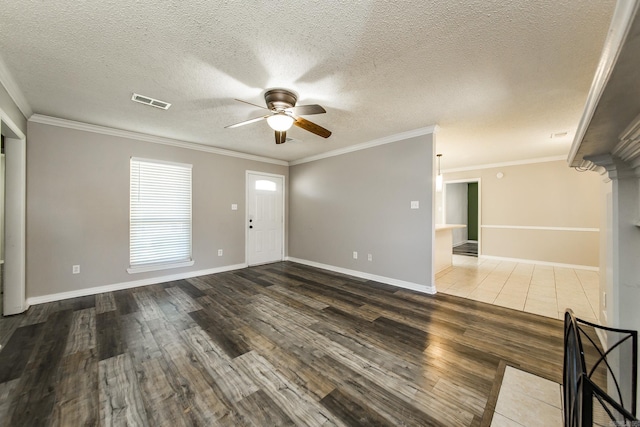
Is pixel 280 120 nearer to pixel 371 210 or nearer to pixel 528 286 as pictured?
pixel 371 210

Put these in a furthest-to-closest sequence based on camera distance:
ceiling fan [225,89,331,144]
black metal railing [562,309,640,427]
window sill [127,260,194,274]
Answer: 1. window sill [127,260,194,274]
2. ceiling fan [225,89,331,144]
3. black metal railing [562,309,640,427]

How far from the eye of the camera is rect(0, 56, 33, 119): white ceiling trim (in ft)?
7.06

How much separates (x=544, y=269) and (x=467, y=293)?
2.78 metres

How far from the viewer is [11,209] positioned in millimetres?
Answer: 2850

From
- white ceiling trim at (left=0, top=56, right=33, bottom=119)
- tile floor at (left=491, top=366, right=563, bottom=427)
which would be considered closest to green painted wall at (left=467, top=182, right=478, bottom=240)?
tile floor at (left=491, top=366, right=563, bottom=427)

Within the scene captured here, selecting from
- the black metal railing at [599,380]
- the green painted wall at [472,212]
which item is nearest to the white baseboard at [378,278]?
the black metal railing at [599,380]

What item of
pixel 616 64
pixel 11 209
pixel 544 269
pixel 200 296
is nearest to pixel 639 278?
pixel 616 64

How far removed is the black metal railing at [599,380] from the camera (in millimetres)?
710

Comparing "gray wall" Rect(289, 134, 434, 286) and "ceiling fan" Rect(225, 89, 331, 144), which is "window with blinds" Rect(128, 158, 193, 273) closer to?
"gray wall" Rect(289, 134, 434, 286)

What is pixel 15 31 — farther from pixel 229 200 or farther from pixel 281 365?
pixel 229 200

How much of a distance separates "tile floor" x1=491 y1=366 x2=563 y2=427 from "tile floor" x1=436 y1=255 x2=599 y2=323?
1.58m

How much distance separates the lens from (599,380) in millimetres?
1813

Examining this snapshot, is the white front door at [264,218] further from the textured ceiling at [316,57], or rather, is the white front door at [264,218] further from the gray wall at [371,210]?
the textured ceiling at [316,57]

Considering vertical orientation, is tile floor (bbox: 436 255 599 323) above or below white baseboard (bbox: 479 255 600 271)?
below
